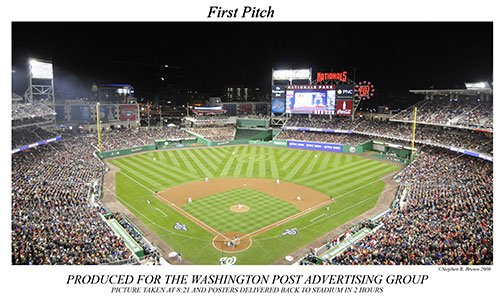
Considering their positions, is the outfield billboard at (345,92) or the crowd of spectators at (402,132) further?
the outfield billboard at (345,92)

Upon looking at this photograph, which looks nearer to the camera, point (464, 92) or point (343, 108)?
point (464, 92)

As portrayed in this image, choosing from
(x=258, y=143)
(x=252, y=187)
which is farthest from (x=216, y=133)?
(x=252, y=187)

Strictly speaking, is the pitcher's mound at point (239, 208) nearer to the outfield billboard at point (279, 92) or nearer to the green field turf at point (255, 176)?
the green field turf at point (255, 176)

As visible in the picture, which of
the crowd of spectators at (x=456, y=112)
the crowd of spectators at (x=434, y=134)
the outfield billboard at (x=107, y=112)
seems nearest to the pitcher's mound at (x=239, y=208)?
the crowd of spectators at (x=434, y=134)

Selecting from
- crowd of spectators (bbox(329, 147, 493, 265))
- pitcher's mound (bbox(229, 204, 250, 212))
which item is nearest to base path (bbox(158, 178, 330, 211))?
pitcher's mound (bbox(229, 204, 250, 212))

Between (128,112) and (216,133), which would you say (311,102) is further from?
(128,112)

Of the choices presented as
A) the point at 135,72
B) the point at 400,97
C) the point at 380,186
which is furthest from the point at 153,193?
the point at 135,72
